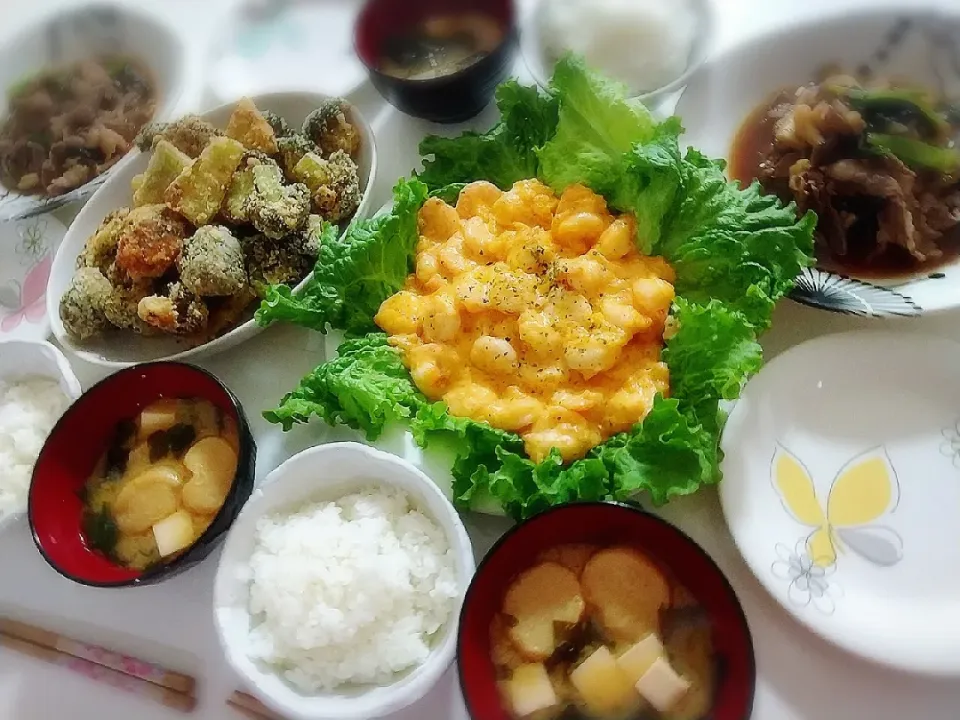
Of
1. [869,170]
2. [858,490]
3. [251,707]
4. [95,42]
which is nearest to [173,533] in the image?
[251,707]

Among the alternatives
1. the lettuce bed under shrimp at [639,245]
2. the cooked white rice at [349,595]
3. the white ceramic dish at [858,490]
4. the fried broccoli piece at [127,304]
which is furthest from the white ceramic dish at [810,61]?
the fried broccoli piece at [127,304]

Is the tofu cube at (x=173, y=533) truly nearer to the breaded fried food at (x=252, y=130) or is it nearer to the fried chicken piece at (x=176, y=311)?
the fried chicken piece at (x=176, y=311)

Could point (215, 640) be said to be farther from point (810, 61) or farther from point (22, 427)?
point (810, 61)

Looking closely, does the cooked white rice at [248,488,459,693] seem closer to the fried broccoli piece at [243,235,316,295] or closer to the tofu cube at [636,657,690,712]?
the tofu cube at [636,657,690,712]

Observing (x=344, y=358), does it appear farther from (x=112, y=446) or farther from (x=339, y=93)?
(x=339, y=93)

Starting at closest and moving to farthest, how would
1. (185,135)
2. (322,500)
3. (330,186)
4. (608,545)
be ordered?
(608,545) < (322,500) < (330,186) < (185,135)

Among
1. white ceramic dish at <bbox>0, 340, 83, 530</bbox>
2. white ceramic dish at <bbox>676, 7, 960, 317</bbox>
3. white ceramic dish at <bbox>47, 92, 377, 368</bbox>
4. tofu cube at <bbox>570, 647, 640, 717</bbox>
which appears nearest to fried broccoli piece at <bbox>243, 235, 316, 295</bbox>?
white ceramic dish at <bbox>47, 92, 377, 368</bbox>
